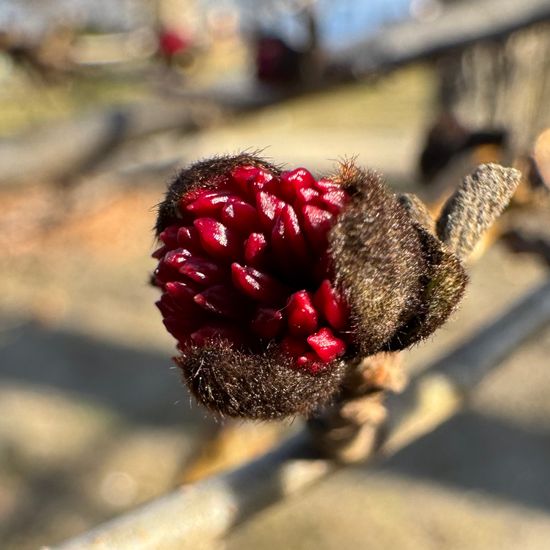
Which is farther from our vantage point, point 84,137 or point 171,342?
point 171,342

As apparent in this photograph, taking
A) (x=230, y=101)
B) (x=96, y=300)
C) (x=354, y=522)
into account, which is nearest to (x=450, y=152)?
(x=230, y=101)

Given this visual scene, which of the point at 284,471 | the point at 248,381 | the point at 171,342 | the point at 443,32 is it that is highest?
the point at 248,381

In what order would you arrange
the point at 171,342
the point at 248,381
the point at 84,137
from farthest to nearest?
the point at 171,342 → the point at 84,137 → the point at 248,381

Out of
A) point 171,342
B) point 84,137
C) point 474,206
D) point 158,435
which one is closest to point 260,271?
point 474,206

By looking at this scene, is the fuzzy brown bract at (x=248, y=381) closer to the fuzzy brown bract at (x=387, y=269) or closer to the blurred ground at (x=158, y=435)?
the fuzzy brown bract at (x=387, y=269)

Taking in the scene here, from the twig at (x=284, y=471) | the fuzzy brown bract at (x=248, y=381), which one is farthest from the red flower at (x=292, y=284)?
the twig at (x=284, y=471)

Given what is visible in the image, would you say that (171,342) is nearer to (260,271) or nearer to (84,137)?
(84,137)

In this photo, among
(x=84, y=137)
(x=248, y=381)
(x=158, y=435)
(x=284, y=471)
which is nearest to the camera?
(x=248, y=381)

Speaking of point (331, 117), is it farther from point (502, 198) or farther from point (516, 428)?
point (502, 198)
